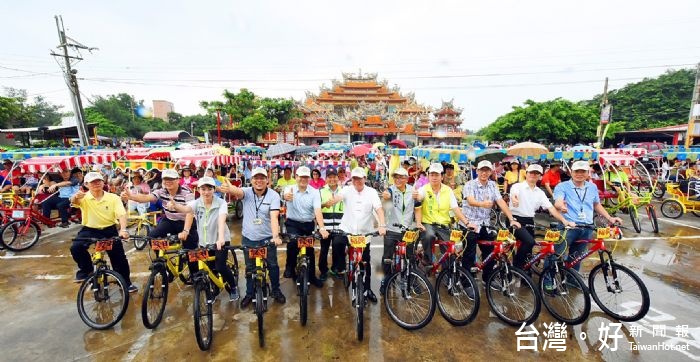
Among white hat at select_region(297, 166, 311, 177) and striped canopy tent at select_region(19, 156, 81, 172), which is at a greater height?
white hat at select_region(297, 166, 311, 177)

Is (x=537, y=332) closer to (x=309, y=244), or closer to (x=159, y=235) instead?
(x=309, y=244)

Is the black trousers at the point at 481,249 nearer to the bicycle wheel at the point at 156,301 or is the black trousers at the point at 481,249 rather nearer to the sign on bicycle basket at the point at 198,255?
the sign on bicycle basket at the point at 198,255

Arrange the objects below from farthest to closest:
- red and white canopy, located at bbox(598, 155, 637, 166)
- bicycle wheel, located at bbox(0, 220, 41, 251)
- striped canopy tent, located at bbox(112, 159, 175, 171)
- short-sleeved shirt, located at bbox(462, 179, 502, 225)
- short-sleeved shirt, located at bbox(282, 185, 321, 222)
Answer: striped canopy tent, located at bbox(112, 159, 175, 171)
red and white canopy, located at bbox(598, 155, 637, 166)
bicycle wheel, located at bbox(0, 220, 41, 251)
short-sleeved shirt, located at bbox(282, 185, 321, 222)
short-sleeved shirt, located at bbox(462, 179, 502, 225)

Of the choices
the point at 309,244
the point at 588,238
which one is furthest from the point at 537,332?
the point at 309,244

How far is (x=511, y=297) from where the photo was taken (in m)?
4.23

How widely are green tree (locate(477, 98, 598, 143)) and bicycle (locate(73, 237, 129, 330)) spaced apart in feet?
102

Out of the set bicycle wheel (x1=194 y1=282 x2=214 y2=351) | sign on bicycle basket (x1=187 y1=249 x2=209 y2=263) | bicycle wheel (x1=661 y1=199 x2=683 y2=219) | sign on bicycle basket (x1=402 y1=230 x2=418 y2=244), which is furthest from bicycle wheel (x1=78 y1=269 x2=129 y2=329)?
bicycle wheel (x1=661 y1=199 x2=683 y2=219)

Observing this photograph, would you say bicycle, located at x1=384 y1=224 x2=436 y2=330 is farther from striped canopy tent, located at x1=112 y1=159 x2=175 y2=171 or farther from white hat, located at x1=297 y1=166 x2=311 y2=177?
striped canopy tent, located at x1=112 y1=159 x2=175 y2=171

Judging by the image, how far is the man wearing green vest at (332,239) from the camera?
4617mm

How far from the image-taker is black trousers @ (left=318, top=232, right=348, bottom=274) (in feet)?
15.0

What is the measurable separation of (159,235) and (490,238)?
495 cm

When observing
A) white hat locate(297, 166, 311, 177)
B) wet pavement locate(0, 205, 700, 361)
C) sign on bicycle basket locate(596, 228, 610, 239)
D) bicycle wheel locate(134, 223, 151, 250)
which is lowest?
wet pavement locate(0, 205, 700, 361)

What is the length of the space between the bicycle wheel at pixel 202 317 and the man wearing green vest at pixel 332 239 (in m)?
1.71

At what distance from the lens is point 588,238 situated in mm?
4430
